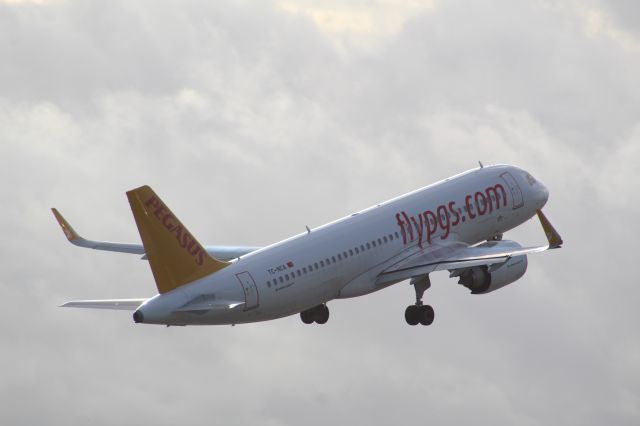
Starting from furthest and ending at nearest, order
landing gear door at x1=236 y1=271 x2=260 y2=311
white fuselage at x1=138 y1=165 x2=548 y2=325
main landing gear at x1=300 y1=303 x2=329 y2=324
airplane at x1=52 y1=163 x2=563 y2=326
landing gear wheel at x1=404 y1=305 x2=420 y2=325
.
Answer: main landing gear at x1=300 y1=303 x2=329 y2=324 < landing gear wheel at x1=404 y1=305 x2=420 y2=325 < landing gear door at x1=236 y1=271 x2=260 y2=311 < white fuselage at x1=138 y1=165 x2=548 y2=325 < airplane at x1=52 y1=163 x2=563 y2=326

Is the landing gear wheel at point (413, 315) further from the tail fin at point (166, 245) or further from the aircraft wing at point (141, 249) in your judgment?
the tail fin at point (166, 245)

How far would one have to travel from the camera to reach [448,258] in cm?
8094

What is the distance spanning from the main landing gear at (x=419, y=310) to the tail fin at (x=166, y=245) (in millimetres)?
13700

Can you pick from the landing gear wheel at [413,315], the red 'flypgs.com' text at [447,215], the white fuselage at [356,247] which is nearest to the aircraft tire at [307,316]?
the white fuselage at [356,247]

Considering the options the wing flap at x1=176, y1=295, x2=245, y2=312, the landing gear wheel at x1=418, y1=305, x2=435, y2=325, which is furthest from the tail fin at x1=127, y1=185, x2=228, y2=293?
the landing gear wheel at x1=418, y1=305, x2=435, y2=325

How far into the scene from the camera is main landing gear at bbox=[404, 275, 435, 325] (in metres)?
80.6

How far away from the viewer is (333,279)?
76.6m

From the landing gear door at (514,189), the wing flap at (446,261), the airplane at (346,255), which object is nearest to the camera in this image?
the airplane at (346,255)

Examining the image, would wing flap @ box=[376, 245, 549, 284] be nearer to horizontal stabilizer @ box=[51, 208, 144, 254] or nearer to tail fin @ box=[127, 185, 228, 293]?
tail fin @ box=[127, 185, 228, 293]

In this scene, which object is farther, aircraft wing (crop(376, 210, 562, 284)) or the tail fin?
aircraft wing (crop(376, 210, 562, 284))

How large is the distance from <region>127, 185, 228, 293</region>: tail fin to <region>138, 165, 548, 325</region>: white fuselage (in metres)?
0.51

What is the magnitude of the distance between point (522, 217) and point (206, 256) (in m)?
24.6

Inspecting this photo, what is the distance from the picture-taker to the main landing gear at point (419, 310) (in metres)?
80.6

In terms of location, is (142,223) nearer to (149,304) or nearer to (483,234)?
(149,304)
